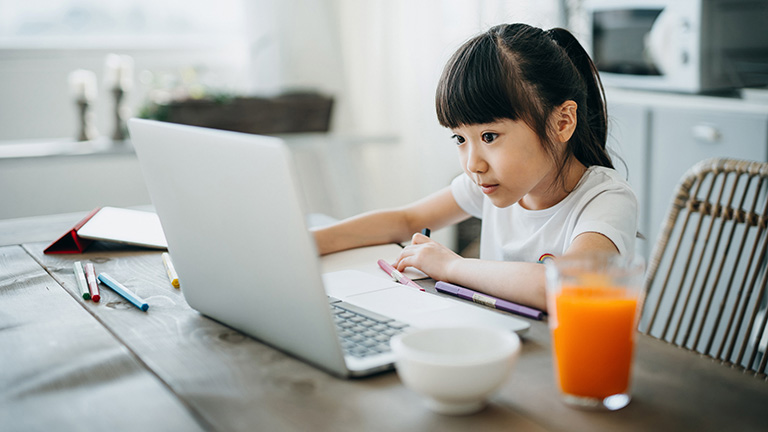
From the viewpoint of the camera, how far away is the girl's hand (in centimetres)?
99

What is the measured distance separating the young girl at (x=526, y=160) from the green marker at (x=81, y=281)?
0.34 meters

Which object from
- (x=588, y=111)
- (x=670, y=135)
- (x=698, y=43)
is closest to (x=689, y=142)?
(x=670, y=135)

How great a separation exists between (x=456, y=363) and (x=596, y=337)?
0.12 m

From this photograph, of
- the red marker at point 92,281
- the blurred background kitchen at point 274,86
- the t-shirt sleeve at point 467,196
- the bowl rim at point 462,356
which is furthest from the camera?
the blurred background kitchen at point 274,86

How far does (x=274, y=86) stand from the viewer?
3201mm

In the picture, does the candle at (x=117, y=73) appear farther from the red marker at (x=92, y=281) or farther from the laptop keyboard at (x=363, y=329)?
the laptop keyboard at (x=363, y=329)

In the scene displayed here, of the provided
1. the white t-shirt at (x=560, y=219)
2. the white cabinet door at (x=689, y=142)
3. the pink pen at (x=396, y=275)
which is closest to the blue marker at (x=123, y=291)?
the pink pen at (x=396, y=275)

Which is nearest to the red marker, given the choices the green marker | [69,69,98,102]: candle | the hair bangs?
the green marker

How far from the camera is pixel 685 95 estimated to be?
6.87 ft

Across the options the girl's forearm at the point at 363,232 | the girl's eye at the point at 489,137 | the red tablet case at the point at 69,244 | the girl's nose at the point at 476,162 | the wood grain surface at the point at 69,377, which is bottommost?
the girl's forearm at the point at 363,232

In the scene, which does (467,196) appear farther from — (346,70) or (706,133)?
(346,70)

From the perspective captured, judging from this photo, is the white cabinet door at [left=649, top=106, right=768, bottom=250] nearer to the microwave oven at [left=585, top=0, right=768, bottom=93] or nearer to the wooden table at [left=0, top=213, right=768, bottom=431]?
the microwave oven at [left=585, top=0, right=768, bottom=93]

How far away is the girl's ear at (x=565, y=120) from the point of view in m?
1.12

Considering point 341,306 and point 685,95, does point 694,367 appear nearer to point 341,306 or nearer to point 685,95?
point 341,306
